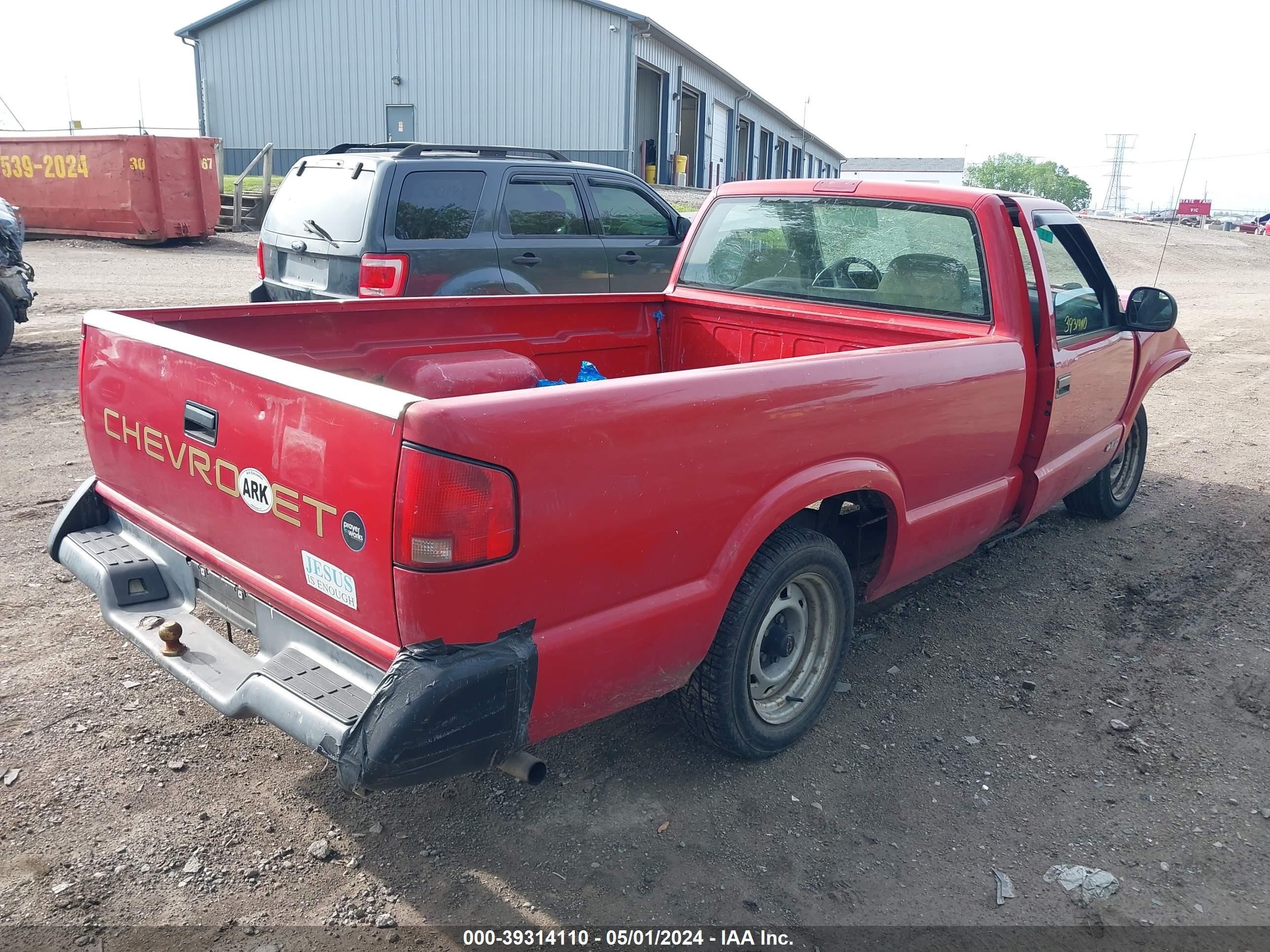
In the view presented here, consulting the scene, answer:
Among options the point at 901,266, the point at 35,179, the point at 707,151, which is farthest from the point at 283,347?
the point at 707,151

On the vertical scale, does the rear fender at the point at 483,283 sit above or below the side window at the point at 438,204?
below

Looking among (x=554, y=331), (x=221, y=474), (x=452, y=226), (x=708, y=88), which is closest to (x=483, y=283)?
(x=452, y=226)

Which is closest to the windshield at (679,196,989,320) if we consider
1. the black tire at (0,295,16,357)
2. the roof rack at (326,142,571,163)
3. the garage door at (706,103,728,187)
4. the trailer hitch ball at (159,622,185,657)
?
the trailer hitch ball at (159,622,185,657)

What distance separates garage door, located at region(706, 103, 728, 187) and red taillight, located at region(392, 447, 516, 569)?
29823 mm

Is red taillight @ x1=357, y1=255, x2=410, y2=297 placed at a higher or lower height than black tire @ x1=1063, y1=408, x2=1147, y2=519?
higher

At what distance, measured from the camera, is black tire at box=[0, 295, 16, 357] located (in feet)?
28.2

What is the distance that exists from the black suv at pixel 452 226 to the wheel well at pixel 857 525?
347 centimetres

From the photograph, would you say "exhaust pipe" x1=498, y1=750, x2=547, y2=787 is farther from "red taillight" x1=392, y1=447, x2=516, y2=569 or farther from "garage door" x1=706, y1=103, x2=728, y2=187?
"garage door" x1=706, y1=103, x2=728, y2=187

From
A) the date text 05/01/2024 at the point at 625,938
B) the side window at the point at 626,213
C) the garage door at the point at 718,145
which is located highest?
the garage door at the point at 718,145

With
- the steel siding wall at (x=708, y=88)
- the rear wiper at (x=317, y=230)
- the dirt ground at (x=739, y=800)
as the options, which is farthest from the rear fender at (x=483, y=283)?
the steel siding wall at (x=708, y=88)

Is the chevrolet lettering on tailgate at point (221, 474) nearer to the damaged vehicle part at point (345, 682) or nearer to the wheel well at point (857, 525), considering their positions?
the damaged vehicle part at point (345, 682)

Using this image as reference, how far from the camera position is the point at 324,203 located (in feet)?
23.6

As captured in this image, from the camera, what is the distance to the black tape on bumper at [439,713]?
217 cm

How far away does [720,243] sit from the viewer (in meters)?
4.95
